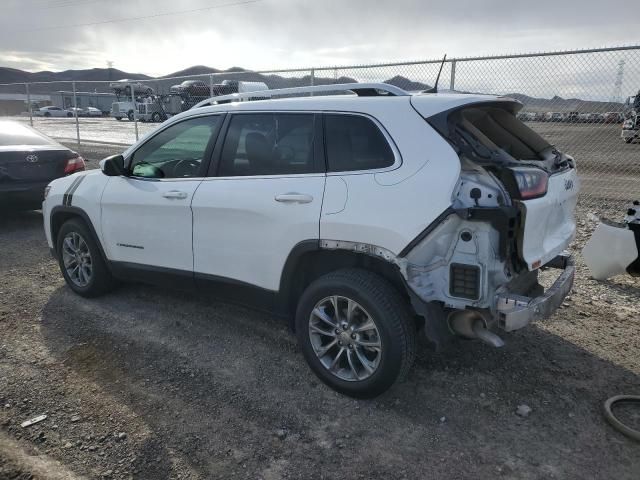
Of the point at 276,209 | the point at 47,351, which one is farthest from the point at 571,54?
the point at 47,351

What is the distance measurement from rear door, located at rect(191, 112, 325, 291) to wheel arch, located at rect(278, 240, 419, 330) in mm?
60

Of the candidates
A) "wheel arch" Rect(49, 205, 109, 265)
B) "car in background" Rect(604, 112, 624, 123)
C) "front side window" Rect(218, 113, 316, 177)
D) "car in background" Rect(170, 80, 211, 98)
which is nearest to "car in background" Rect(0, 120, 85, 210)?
"wheel arch" Rect(49, 205, 109, 265)

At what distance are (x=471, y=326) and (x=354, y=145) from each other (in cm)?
132

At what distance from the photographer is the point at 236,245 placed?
12.1 ft

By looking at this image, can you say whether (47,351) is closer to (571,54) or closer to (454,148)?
(454,148)

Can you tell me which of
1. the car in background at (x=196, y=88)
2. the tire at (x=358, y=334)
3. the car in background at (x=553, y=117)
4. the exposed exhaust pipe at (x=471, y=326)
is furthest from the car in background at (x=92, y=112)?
the exposed exhaust pipe at (x=471, y=326)

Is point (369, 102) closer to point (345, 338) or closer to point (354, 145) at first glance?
point (354, 145)

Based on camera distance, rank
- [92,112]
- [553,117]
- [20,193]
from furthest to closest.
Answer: [92,112], [553,117], [20,193]

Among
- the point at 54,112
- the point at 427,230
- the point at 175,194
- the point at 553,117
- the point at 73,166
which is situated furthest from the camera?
the point at 54,112

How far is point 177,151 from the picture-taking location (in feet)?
13.8

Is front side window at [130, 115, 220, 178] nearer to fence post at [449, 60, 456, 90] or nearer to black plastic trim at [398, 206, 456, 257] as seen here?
black plastic trim at [398, 206, 456, 257]

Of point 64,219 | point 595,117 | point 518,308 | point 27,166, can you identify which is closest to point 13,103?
point 27,166

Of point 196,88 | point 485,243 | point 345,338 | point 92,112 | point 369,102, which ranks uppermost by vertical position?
point 92,112

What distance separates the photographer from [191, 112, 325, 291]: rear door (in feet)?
11.0
